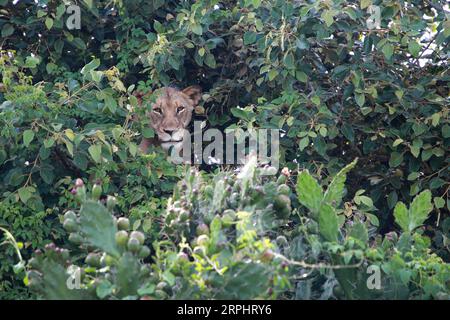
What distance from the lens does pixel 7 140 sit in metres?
5.88

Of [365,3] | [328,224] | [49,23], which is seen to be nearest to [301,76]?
A: [365,3]

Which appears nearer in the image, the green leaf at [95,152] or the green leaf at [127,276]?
the green leaf at [127,276]

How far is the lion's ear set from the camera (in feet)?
23.6

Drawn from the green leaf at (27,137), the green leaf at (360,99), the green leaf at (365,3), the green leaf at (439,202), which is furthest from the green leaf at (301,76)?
the green leaf at (27,137)

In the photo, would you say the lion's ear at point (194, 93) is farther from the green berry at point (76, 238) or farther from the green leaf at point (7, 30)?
the green berry at point (76, 238)

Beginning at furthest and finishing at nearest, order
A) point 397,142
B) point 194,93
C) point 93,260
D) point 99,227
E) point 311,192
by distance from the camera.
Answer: point 194,93 → point 397,142 → point 311,192 → point 93,260 → point 99,227

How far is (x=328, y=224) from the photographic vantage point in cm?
433

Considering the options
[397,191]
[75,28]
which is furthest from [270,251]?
[75,28]

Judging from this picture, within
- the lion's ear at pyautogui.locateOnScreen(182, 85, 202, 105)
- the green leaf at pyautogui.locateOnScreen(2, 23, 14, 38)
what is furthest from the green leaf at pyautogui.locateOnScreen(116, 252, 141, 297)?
the green leaf at pyautogui.locateOnScreen(2, 23, 14, 38)

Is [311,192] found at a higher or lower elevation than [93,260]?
higher

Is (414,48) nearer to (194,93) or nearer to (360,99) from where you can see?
(360,99)

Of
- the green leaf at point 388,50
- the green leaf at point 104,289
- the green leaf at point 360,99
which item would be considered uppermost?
the green leaf at point 388,50

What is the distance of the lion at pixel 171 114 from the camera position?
7215 millimetres
